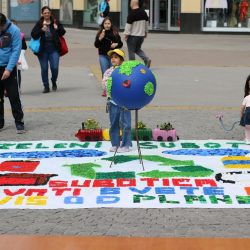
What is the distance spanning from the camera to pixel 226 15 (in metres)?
32.9

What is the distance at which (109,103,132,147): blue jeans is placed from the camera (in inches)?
Answer: 334

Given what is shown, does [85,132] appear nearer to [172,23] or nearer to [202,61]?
[202,61]

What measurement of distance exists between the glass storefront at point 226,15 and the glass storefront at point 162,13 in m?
1.70

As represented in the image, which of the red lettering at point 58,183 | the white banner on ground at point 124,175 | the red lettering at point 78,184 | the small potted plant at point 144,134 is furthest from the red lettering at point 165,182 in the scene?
Answer: the small potted plant at point 144,134

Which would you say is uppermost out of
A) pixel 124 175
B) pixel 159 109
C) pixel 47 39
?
pixel 47 39

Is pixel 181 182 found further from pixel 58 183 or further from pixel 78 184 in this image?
pixel 58 183

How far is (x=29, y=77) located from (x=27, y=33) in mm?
9224

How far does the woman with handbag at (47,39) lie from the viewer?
46.2ft

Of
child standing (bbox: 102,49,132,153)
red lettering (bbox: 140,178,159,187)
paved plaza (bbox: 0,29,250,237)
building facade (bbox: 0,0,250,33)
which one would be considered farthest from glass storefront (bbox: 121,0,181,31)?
red lettering (bbox: 140,178,159,187)

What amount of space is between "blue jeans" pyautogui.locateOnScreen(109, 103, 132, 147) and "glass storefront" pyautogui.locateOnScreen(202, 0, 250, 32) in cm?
2504

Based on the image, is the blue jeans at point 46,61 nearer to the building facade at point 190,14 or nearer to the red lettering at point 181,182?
the red lettering at point 181,182

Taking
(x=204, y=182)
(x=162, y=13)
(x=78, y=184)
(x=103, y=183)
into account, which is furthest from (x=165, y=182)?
(x=162, y=13)

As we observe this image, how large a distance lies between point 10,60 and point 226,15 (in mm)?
24285

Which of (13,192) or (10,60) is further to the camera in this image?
(10,60)
